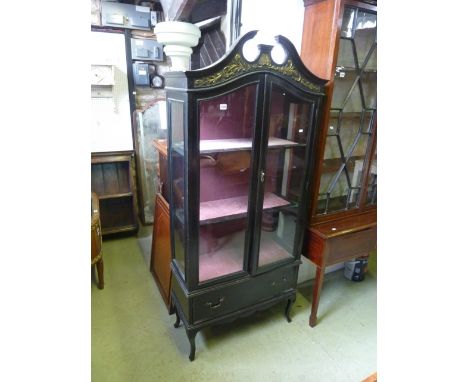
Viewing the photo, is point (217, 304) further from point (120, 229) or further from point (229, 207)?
point (120, 229)

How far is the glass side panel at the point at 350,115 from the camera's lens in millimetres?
1622

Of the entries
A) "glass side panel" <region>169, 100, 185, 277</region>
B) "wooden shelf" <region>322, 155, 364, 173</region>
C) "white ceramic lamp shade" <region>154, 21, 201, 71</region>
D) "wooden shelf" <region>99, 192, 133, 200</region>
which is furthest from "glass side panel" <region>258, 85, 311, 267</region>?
"wooden shelf" <region>99, 192, 133, 200</region>

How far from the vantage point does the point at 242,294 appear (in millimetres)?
1741

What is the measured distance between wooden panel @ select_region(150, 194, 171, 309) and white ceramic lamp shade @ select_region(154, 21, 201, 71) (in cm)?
105

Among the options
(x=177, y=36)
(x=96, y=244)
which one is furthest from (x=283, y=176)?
(x=96, y=244)

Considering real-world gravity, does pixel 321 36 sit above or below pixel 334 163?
above

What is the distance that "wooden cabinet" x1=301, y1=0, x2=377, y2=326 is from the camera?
5.11 feet

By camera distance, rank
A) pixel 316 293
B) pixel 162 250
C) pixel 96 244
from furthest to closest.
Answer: pixel 162 250, pixel 96 244, pixel 316 293

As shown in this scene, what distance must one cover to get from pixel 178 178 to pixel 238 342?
3.63 feet

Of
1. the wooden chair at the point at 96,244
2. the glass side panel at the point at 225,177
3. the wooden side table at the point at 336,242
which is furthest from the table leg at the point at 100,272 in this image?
the wooden side table at the point at 336,242

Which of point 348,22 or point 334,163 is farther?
point 334,163

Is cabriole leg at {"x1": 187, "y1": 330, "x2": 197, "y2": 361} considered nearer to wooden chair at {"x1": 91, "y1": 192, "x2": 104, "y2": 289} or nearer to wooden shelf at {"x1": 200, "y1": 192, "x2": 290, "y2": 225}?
wooden shelf at {"x1": 200, "y1": 192, "x2": 290, "y2": 225}
